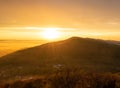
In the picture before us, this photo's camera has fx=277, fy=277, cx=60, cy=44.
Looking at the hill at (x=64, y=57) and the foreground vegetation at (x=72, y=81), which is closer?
the foreground vegetation at (x=72, y=81)

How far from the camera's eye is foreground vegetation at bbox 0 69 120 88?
14.8 m

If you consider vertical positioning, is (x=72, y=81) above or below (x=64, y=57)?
→ above

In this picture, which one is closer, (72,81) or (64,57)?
(72,81)

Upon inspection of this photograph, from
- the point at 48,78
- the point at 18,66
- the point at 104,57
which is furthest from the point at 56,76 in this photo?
the point at 104,57

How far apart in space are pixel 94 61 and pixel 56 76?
163489mm

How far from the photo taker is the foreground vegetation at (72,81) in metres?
14.8

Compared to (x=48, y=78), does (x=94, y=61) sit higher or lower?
lower

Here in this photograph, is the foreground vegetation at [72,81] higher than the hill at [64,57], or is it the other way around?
the foreground vegetation at [72,81]

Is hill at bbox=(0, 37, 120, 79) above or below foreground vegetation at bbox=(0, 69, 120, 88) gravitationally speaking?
below

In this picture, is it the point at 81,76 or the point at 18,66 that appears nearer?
the point at 81,76

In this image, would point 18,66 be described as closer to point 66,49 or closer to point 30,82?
point 66,49

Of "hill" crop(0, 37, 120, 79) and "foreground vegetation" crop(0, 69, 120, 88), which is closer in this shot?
"foreground vegetation" crop(0, 69, 120, 88)

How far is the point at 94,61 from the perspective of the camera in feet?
582

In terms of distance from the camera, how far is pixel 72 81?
14992 mm
